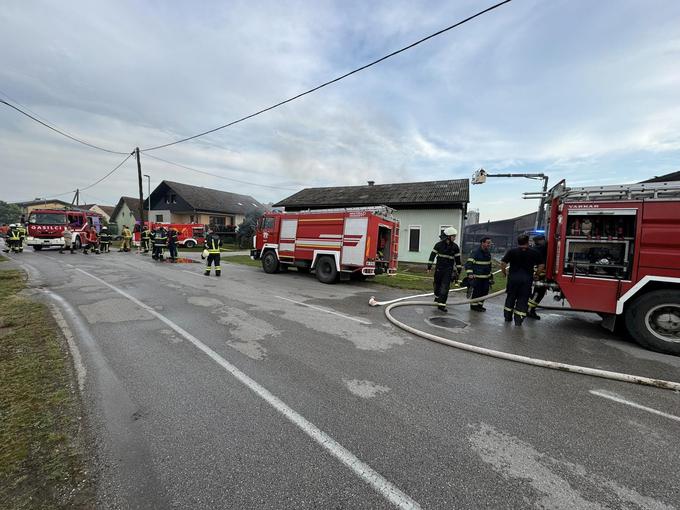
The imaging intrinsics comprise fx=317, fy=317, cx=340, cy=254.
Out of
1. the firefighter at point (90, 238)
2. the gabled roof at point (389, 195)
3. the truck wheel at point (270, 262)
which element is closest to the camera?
the truck wheel at point (270, 262)

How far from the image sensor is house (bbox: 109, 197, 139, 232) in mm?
43969

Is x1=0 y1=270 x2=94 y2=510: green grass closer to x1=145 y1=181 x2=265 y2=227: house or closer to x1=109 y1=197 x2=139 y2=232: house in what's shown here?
x1=145 y1=181 x2=265 y2=227: house

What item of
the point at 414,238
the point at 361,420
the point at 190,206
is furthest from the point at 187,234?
the point at 361,420

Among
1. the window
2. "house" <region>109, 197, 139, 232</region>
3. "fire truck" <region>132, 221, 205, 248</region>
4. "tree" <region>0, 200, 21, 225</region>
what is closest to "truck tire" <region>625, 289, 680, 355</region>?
the window

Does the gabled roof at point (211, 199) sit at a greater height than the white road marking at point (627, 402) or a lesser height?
greater

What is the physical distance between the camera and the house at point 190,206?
3341cm

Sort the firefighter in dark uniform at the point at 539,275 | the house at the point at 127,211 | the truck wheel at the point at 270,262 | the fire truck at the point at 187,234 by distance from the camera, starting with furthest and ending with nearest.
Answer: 1. the house at the point at 127,211
2. the fire truck at the point at 187,234
3. the truck wheel at the point at 270,262
4. the firefighter in dark uniform at the point at 539,275

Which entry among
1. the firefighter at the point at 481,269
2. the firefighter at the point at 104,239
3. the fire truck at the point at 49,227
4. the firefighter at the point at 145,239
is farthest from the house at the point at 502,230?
the fire truck at the point at 49,227

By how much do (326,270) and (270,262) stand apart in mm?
2864

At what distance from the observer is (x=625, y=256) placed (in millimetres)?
5016

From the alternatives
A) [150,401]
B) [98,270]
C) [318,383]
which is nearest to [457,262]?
[318,383]

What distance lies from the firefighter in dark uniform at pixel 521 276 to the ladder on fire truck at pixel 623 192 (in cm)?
103

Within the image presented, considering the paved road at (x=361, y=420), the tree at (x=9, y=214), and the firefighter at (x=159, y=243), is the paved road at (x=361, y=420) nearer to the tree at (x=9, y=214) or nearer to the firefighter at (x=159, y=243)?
the firefighter at (x=159, y=243)

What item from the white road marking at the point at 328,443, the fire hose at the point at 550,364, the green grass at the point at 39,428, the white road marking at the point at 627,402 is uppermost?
the fire hose at the point at 550,364
